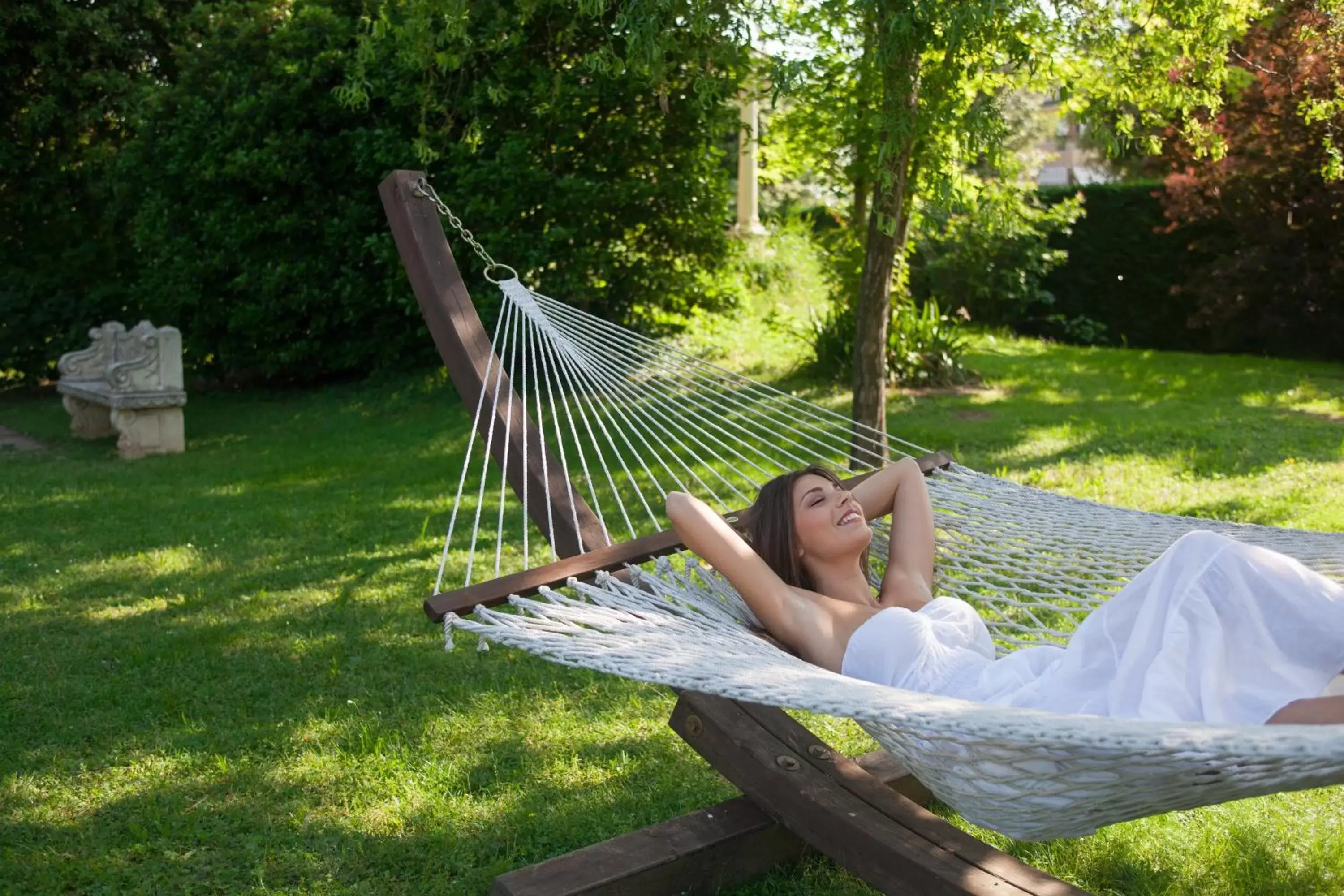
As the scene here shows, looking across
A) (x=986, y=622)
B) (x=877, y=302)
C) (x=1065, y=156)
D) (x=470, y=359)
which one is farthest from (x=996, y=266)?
(x=1065, y=156)

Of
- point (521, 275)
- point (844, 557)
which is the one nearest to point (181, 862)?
point (844, 557)

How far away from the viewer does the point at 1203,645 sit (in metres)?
1.61

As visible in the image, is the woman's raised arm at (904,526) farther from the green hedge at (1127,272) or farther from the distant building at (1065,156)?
the green hedge at (1127,272)

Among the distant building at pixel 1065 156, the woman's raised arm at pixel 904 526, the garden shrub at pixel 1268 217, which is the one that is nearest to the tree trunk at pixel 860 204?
the distant building at pixel 1065 156

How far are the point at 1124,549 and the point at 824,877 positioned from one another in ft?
2.73

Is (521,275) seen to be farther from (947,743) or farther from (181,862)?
(947,743)

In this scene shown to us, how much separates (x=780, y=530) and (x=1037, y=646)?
1.64 ft

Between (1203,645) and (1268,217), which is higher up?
(1268,217)

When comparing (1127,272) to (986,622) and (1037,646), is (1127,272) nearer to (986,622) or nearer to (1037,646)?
(986,622)

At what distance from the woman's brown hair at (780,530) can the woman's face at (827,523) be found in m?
0.01

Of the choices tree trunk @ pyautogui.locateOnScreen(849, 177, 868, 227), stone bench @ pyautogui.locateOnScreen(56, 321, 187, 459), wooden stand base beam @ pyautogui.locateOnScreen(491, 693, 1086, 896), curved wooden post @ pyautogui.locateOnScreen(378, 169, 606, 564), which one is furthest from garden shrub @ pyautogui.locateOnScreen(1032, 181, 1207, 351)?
wooden stand base beam @ pyautogui.locateOnScreen(491, 693, 1086, 896)

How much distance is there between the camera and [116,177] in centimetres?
791

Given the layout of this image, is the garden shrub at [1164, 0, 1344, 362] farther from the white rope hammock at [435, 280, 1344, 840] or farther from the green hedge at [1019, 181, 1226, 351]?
the white rope hammock at [435, 280, 1344, 840]

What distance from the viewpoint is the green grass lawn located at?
2.09 m
